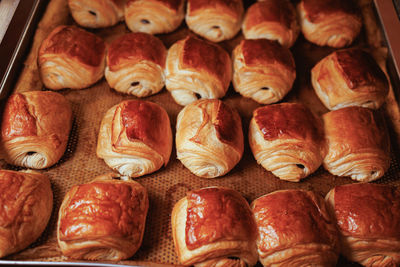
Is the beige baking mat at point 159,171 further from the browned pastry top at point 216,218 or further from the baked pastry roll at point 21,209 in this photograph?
the browned pastry top at point 216,218

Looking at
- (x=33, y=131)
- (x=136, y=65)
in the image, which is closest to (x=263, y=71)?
(x=136, y=65)

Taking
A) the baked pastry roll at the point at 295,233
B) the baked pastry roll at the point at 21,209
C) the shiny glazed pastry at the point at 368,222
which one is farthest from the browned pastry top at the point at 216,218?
the baked pastry roll at the point at 21,209

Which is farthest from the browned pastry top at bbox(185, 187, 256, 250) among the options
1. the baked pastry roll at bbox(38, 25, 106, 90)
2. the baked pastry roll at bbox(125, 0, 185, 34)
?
the baked pastry roll at bbox(125, 0, 185, 34)

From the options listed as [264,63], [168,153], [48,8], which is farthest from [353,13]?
[48,8]

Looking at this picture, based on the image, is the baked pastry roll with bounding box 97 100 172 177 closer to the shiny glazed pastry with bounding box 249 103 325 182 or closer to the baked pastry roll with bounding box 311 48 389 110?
the shiny glazed pastry with bounding box 249 103 325 182

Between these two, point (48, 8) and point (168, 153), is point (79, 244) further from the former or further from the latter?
point (48, 8)
